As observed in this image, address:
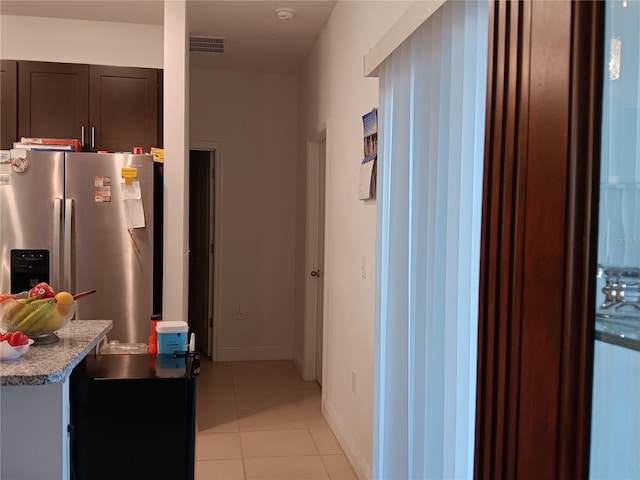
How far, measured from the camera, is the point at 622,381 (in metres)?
1.00

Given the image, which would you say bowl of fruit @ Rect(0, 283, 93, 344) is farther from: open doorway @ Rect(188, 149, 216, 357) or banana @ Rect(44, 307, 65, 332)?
open doorway @ Rect(188, 149, 216, 357)

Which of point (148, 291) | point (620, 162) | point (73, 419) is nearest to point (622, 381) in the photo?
point (620, 162)

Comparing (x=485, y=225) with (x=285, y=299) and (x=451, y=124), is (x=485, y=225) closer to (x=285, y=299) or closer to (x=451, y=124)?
(x=451, y=124)

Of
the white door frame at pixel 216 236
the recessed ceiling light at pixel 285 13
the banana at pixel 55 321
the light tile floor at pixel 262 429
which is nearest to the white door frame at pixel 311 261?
the light tile floor at pixel 262 429

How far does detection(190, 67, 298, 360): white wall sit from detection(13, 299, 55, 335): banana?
3.79m

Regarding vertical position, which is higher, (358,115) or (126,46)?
(126,46)

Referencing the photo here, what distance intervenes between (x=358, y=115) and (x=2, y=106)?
2.37 metres

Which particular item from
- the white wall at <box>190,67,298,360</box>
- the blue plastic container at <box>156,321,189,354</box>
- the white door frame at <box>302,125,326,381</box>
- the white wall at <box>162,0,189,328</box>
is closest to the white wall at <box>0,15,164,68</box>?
the white wall at <box>162,0,189,328</box>

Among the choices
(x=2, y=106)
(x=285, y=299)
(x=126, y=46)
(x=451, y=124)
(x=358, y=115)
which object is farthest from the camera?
(x=285, y=299)

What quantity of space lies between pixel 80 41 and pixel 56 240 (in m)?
1.69

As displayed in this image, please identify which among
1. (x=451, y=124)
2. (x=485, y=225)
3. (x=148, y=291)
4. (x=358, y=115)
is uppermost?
(x=358, y=115)

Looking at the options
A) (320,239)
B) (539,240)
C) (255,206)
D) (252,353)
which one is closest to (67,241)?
(320,239)

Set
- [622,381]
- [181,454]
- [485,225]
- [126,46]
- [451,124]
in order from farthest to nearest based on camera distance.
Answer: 1. [126,46]
2. [181,454]
3. [451,124]
4. [485,225]
5. [622,381]

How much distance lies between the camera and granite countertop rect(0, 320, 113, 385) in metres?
1.35
